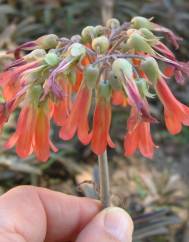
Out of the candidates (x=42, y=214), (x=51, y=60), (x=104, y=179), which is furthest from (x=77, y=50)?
(x=42, y=214)

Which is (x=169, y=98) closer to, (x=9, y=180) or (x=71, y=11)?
(x=9, y=180)

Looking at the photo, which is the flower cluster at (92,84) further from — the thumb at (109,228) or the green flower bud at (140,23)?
the thumb at (109,228)

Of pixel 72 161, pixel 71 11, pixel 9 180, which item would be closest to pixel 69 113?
pixel 9 180

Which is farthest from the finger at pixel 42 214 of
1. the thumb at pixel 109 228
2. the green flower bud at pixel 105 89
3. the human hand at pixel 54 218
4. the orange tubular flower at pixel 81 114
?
the green flower bud at pixel 105 89

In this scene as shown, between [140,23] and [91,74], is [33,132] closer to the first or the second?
[91,74]

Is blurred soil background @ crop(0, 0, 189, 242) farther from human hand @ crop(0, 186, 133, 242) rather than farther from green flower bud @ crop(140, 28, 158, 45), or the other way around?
green flower bud @ crop(140, 28, 158, 45)
